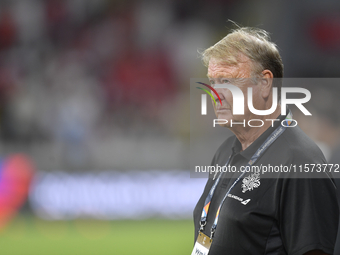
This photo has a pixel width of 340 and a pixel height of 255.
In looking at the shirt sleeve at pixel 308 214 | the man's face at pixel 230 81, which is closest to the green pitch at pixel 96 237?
the man's face at pixel 230 81

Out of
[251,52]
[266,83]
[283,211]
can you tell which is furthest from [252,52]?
[283,211]

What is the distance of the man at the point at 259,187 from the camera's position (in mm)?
1263

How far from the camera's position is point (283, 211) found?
4.23 feet

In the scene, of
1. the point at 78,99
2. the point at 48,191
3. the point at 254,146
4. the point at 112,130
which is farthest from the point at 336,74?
the point at 254,146

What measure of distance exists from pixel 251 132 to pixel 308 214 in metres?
0.46

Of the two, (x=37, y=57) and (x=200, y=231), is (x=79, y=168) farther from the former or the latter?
(x=200, y=231)

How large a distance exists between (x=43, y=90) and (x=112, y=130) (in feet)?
5.30

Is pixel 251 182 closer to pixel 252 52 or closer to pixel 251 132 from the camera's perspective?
pixel 251 132

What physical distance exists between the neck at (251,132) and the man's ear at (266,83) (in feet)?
0.27

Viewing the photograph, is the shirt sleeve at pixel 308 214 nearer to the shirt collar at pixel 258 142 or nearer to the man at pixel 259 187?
the man at pixel 259 187

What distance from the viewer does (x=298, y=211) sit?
1264mm

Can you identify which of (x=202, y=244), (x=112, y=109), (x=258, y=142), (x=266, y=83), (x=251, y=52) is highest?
(x=251, y=52)

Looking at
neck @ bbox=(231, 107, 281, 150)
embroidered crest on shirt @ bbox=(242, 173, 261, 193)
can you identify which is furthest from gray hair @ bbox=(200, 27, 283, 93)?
embroidered crest on shirt @ bbox=(242, 173, 261, 193)

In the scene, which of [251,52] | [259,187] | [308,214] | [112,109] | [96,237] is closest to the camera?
[308,214]
